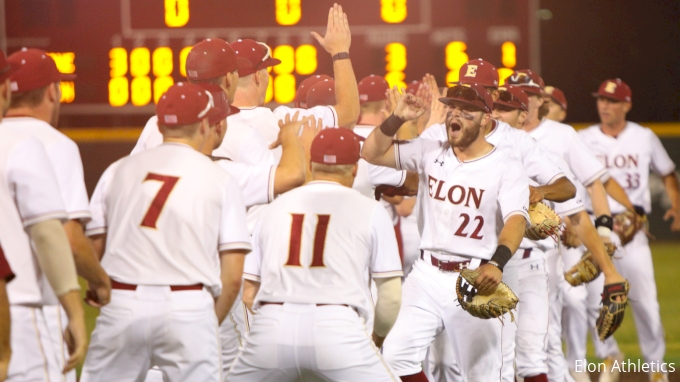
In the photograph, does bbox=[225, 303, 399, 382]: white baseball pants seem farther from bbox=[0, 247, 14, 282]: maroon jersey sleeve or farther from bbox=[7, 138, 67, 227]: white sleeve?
bbox=[0, 247, 14, 282]: maroon jersey sleeve

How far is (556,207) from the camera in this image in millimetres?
5586

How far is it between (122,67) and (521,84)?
14.8ft

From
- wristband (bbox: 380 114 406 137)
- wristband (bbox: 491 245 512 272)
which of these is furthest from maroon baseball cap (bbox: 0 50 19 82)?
wristband (bbox: 491 245 512 272)

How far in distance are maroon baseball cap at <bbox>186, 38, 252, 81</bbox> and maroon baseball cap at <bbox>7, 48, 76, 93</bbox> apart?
1.09 meters

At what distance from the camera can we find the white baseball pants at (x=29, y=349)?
2.84 meters

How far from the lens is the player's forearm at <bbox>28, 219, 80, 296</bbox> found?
289cm

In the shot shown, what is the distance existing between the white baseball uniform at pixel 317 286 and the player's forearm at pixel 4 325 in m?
1.28

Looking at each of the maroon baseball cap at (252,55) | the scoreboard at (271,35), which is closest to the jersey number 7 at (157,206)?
the maroon baseball cap at (252,55)

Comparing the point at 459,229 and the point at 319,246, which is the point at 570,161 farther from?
the point at 319,246

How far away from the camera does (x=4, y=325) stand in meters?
2.34

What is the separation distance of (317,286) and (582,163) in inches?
114

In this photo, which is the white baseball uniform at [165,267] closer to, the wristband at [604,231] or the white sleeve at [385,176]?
the white sleeve at [385,176]

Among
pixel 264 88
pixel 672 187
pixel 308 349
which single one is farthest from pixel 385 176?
pixel 672 187

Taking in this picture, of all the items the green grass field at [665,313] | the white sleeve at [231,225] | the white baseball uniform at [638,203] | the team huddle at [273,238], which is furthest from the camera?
the green grass field at [665,313]
